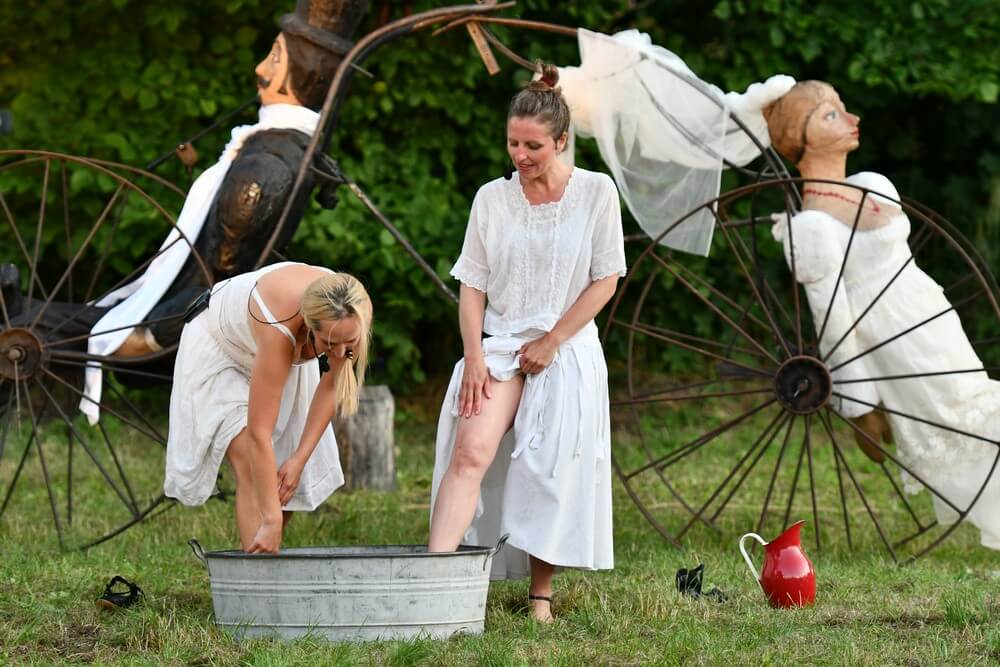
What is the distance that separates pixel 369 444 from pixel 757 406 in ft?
5.99

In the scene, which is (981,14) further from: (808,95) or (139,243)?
(139,243)

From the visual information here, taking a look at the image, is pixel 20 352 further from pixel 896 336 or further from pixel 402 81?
pixel 402 81

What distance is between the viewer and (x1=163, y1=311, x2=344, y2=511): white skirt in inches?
167

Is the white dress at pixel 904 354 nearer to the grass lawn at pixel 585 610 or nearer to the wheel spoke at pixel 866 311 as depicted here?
the wheel spoke at pixel 866 311

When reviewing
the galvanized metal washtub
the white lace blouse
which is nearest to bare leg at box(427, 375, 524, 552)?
the white lace blouse

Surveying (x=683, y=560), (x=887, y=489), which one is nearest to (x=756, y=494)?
(x=887, y=489)

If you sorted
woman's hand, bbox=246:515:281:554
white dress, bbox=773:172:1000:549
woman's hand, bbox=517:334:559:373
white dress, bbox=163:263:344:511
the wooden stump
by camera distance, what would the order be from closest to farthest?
woman's hand, bbox=246:515:281:554 < woman's hand, bbox=517:334:559:373 < white dress, bbox=163:263:344:511 < white dress, bbox=773:172:1000:549 < the wooden stump

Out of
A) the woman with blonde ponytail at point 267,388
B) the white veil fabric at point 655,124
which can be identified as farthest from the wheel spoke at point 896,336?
the woman with blonde ponytail at point 267,388

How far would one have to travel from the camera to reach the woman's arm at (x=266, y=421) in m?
3.69

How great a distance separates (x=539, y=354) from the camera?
394 cm

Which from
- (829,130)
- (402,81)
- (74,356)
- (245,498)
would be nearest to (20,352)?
(74,356)

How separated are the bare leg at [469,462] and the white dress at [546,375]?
0.04 meters

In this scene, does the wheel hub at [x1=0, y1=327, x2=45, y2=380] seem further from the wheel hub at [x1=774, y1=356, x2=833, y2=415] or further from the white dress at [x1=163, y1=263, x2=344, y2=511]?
the wheel hub at [x1=774, y1=356, x2=833, y2=415]

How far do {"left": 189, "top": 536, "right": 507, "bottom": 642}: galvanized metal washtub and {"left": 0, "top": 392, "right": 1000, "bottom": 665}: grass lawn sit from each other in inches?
2.5
